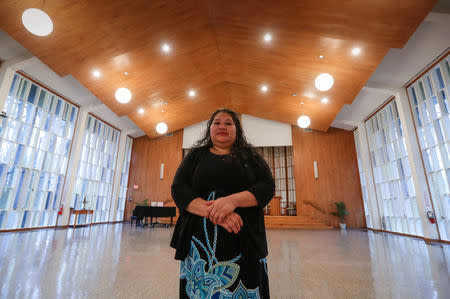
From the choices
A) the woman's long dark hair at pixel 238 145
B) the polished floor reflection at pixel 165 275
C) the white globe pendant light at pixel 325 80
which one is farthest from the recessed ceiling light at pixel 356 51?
the woman's long dark hair at pixel 238 145

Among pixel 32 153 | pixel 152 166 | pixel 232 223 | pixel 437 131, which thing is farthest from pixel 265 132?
pixel 232 223

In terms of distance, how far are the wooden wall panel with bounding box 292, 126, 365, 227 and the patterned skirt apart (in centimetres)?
1040

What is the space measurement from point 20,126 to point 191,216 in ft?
26.2

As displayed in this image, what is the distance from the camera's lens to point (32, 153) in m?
6.70

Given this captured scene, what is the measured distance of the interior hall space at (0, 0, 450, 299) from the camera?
2.58 metres

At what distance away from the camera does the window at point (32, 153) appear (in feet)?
19.8

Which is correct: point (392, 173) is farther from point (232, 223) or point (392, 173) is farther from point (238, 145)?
point (232, 223)

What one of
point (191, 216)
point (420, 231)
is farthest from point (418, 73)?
point (191, 216)

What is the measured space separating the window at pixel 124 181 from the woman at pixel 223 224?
1119 centimetres

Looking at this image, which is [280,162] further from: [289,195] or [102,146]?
[102,146]

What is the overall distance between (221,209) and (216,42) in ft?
21.9

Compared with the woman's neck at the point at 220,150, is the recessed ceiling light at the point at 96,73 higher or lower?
higher

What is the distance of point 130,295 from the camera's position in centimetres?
175

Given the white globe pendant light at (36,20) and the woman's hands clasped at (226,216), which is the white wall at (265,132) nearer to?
the white globe pendant light at (36,20)
